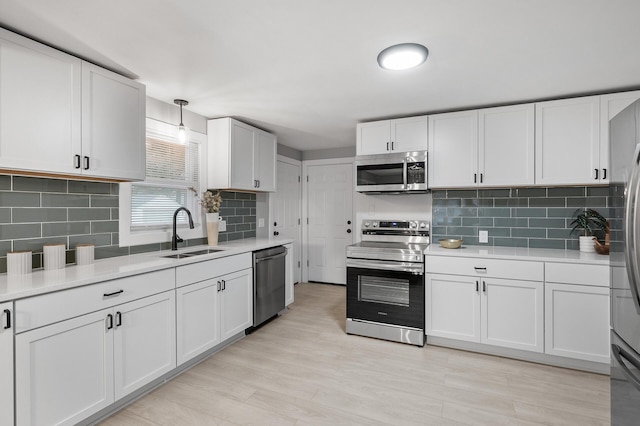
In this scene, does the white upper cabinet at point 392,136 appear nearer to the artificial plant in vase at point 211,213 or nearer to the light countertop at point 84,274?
the artificial plant in vase at point 211,213

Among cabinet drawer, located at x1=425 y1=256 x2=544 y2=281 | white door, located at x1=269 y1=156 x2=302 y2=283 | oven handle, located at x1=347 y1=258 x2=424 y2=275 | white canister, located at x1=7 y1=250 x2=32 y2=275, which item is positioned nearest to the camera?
white canister, located at x1=7 y1=250 x2=32 y2=275

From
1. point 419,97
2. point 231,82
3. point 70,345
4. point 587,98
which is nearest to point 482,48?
point 419,97

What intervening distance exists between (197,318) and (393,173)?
234cm

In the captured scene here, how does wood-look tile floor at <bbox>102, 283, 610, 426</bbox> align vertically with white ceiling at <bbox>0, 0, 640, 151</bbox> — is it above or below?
below

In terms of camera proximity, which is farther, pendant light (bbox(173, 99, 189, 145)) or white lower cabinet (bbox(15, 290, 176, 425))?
pendant light (bbox(173, 99, 189, 145))

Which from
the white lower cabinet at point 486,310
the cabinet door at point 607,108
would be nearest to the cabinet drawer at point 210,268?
the white lower cabinet at point 486,310

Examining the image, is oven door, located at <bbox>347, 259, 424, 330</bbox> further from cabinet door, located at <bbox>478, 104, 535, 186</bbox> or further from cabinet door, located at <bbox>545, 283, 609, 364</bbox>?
cabinet door, located at <bbox>478, 104, 535, 186</bbox>

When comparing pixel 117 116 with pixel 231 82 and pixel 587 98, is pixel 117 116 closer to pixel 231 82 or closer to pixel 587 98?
pixel 231 82

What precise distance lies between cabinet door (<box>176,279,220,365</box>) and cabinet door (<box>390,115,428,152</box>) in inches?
90.4

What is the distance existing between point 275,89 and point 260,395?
2.38 meters

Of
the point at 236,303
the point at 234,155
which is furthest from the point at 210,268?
the point at 234,155

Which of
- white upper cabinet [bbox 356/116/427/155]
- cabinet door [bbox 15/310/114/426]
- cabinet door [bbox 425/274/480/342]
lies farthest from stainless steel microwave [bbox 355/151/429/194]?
cabinet door [bbox 15/310/114/426]

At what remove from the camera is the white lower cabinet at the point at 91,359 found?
1593 mm

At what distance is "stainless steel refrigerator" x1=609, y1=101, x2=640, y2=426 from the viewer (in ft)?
4.12
